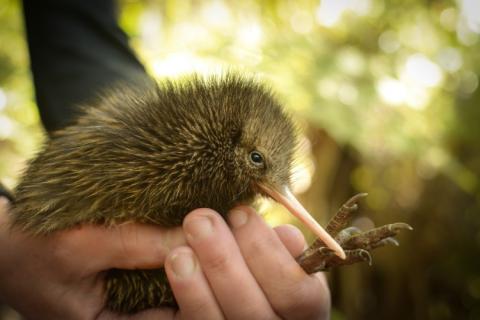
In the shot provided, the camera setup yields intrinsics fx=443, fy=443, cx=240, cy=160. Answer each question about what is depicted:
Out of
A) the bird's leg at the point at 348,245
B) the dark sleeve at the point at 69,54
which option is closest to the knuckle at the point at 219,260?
the bird's leg at the point at 348,245

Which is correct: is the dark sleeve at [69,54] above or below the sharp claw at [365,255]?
above

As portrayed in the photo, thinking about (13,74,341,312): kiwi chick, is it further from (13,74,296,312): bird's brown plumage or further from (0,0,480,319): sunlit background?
(0,0,480,319): sunlit background

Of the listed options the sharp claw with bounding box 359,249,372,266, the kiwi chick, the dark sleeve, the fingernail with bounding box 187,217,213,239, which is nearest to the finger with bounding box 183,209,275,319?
the fingernail with bounding box 187,217,213,239

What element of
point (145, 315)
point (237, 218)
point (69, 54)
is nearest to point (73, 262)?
point (145, 315)

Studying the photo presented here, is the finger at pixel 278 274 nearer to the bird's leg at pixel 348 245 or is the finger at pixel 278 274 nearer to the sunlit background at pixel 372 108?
the bird's leg at pixel 348 245

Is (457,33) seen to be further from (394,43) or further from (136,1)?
(136,1)

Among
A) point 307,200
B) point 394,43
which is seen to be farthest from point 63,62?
point 394,43

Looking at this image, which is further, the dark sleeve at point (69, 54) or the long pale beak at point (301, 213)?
the dark sleeve at point (69, 54)
